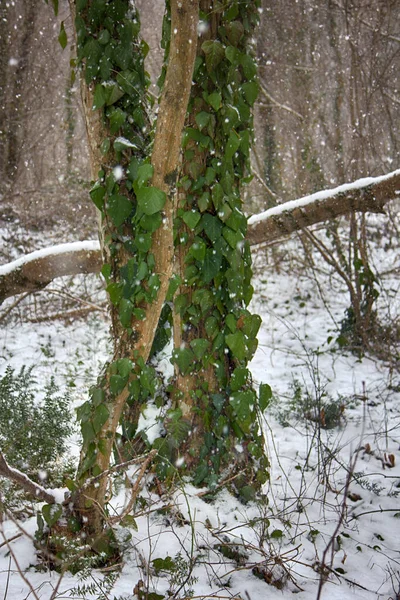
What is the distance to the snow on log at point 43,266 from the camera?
3039mm

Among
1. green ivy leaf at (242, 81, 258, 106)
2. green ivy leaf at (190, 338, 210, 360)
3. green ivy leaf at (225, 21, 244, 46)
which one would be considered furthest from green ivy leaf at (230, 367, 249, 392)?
green ivy leaf at (225, 21, 244, 46)

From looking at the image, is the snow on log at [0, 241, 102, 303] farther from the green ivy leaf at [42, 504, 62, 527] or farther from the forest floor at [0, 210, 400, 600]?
the green ivy leaf at [42, 504, 62, 527]

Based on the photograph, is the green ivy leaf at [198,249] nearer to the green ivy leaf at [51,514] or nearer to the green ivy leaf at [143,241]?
the green ivy leaf at [143,241]

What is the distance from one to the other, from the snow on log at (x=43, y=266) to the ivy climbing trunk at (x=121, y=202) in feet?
3.33

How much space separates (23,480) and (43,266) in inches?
58.8

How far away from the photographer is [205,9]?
2.60 meters

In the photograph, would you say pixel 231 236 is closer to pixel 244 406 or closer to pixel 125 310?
pixel 125 310

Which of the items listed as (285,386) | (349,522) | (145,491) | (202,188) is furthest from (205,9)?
(285,386)

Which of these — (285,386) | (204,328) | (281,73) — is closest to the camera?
(204,328)

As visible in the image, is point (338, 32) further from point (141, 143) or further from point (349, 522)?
point (349, 522)

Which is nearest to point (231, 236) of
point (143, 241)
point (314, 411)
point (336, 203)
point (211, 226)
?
point (211, 226)

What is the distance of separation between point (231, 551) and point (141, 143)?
2138 mm

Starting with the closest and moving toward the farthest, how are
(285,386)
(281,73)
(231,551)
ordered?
(231,551)
(285,386)
(281,73)

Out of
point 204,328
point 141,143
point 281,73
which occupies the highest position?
point 281,73
